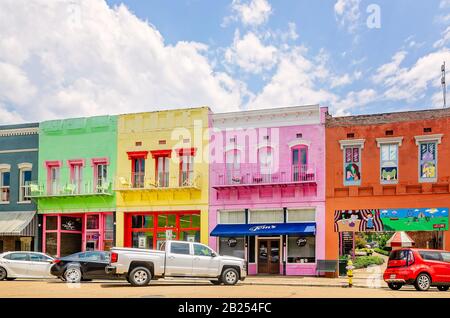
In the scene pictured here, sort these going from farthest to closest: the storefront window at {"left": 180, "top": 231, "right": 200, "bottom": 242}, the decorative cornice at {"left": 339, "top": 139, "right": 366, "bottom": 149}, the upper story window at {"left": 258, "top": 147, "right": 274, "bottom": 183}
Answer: the storefront window at {"left": 180, "top": 231, "right": 200, "bottom": 242} < the upper story window at {"left": 258, "top": 147, "right": 274, "bottom": 183} < the decorative cornice at {"left": 339, "top": 139, "right": 366, "bottom": 149}

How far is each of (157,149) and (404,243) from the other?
13800 millimetres

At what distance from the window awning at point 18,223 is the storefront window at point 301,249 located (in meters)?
15.0

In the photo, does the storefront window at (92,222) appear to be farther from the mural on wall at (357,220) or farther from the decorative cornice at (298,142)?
the mural on wall at (357,220)

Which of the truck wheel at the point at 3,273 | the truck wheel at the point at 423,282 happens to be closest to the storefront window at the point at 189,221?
the truck wheel at the point at 3,273

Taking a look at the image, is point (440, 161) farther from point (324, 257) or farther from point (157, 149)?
point (157, 149)

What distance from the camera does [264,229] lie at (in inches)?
1154

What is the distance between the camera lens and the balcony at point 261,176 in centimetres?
2931

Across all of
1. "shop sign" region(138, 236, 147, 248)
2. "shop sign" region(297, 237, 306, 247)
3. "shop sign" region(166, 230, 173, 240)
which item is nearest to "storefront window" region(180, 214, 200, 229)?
"shop sign" region(166, 230, 173, 240)

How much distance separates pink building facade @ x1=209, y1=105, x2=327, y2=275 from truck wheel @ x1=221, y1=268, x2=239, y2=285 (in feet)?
22.1

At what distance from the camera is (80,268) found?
23.5 m

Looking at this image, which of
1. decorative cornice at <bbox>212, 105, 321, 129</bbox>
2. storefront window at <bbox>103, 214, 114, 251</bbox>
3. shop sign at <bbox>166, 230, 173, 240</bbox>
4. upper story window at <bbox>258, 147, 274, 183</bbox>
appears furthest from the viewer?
storefront window at <bbox>103, 214, 114, 251</bbox>

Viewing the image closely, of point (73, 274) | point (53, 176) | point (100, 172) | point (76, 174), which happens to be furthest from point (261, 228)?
point (53, 176)

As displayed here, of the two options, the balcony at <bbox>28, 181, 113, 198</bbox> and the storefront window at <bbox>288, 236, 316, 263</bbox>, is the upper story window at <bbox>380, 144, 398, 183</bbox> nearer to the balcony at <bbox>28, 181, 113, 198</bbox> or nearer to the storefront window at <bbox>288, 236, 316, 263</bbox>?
the storefront window at <bbox>288, 236, 316, 263</bbox>

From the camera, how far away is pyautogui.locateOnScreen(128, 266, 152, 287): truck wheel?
69.1ft
